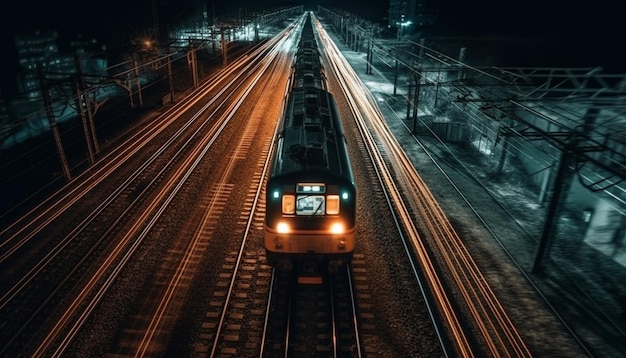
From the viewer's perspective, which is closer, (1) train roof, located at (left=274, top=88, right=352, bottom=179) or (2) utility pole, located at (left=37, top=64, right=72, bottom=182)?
(1) train roof, located at (left=274, top=88, right=352, bottom=179)

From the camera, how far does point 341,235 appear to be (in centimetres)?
1015

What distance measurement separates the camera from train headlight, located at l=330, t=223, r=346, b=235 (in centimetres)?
1006

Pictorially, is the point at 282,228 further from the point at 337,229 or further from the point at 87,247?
the point at 87,247

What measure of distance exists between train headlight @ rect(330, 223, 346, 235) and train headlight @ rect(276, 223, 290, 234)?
3.73ft

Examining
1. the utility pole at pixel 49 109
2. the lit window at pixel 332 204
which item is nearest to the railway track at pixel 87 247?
the utility pole at pixel 49 109

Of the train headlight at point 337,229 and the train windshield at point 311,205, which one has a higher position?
the train windshield at point 311,205

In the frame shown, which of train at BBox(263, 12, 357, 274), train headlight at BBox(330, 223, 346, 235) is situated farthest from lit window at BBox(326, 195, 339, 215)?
train headlight at BBox(330, 223, 346, 235)

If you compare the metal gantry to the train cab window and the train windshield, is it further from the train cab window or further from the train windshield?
the train cab window

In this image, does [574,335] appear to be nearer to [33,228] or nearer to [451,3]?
Answer: [33,228]

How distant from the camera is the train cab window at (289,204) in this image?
9867mm

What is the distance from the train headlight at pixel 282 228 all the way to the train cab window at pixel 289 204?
343 mm

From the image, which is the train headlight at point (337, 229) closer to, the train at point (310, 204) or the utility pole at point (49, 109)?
the train at point (310, 204)

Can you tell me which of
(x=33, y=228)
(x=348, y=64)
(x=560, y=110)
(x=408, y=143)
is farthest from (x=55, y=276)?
(x=348, y=64)

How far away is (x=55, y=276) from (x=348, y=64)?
42389 mm
